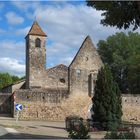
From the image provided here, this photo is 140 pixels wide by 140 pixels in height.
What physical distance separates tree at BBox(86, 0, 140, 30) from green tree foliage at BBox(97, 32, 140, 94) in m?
57.1

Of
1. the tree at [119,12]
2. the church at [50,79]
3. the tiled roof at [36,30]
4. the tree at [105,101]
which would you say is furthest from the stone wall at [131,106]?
the tree at [119,12]

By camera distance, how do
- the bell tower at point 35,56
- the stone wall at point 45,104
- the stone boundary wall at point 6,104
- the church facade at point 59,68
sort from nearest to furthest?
the stone wall at point 45,104 → the stone boundary wall at point 6,104 → the church facade at point 59,68 → the bell tower at point 35,56

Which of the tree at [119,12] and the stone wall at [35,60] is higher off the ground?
the stone wall at [35,60]

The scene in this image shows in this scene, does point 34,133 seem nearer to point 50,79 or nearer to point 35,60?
point 35,60

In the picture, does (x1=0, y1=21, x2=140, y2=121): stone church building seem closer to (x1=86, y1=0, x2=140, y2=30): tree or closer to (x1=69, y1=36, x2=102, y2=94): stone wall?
(x1=69, y1=36, x2=102, y2=94): stone wall

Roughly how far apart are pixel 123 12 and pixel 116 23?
2.95 feet

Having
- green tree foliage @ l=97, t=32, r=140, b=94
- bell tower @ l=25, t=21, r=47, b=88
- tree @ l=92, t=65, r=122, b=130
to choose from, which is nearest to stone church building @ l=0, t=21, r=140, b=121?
bell tower @ l=25, t=21, r=47, b=88

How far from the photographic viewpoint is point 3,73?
131 metres

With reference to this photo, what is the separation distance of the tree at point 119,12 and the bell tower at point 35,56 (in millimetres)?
45530

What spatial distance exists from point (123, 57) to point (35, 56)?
2551 centimetres

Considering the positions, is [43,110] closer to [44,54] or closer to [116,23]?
[44,54]

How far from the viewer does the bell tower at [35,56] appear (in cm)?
6619

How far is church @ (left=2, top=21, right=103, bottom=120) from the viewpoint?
57.5 metres

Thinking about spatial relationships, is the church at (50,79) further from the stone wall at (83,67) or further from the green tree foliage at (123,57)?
the green tree foliage at (123,57)
